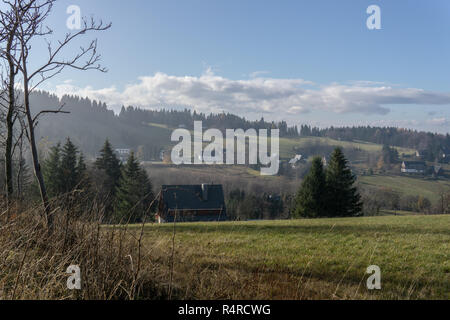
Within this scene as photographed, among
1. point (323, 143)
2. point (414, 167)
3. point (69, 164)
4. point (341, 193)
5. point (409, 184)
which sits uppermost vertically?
point (323, 143)

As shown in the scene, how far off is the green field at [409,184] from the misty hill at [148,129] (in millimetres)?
29911

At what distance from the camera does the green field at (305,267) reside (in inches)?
147

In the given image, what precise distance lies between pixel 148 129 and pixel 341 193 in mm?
128345

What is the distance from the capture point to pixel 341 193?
3278cm

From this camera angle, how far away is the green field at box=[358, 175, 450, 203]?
260 ft

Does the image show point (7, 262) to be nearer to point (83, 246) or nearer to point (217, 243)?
point (83, 246)

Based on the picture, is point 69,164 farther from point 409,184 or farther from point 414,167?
point 414,167

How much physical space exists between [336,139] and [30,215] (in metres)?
145

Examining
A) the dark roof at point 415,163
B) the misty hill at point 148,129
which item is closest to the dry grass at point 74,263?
the misty hill at point 148,129

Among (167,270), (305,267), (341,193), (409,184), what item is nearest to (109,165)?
(341,193)

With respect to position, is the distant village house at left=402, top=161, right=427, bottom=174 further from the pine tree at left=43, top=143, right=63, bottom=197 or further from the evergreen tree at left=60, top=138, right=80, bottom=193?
the pine tree at left=43, top=143, right=63, bottom=197

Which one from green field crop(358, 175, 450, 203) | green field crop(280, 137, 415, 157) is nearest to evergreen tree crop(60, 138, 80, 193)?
green field crop(358, 175, 450, 203)

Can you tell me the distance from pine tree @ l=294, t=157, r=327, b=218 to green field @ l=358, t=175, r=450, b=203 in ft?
182

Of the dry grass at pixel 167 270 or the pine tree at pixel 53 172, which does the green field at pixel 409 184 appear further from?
the dry grass at pixel 167 270
